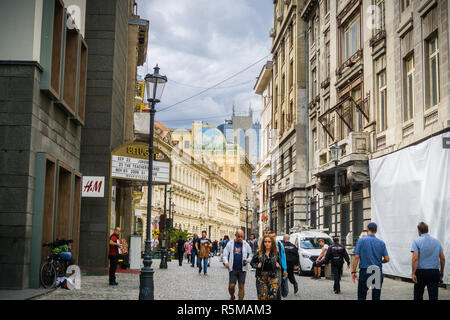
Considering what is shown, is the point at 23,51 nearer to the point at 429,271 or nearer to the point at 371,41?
the point at 429,271

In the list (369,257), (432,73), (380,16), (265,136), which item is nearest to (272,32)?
(265,136)

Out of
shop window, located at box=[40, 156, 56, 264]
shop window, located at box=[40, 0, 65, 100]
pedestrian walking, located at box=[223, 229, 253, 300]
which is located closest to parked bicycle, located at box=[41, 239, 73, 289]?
shop window, located at box=[40, 156, 56, 264]

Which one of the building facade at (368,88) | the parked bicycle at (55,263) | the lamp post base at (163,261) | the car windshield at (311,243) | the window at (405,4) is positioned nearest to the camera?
the parked bicycle at (55,263)

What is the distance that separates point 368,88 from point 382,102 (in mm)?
1408

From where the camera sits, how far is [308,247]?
2489 cm

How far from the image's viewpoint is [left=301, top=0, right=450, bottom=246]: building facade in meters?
18.6

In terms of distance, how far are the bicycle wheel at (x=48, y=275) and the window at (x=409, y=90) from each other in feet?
43.4

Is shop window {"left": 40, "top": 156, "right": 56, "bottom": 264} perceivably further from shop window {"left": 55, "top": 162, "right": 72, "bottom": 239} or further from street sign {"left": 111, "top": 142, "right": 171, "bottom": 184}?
street sign {"left": 111, "top": 142, "right": 171, "bottom": 184}

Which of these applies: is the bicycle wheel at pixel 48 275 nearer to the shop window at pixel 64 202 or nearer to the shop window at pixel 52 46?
the shop window at pixel 64 202

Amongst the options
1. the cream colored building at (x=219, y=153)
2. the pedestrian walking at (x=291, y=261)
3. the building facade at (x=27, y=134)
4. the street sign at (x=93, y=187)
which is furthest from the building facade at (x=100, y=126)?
the cream colored building at (x=219, y=153)

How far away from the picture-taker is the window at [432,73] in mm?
18281

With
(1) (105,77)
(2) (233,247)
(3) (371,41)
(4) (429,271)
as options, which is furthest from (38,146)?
(3) (371,41)

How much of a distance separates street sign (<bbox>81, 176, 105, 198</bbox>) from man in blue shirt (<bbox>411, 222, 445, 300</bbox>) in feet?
41.7

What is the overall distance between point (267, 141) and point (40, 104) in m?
43.4
